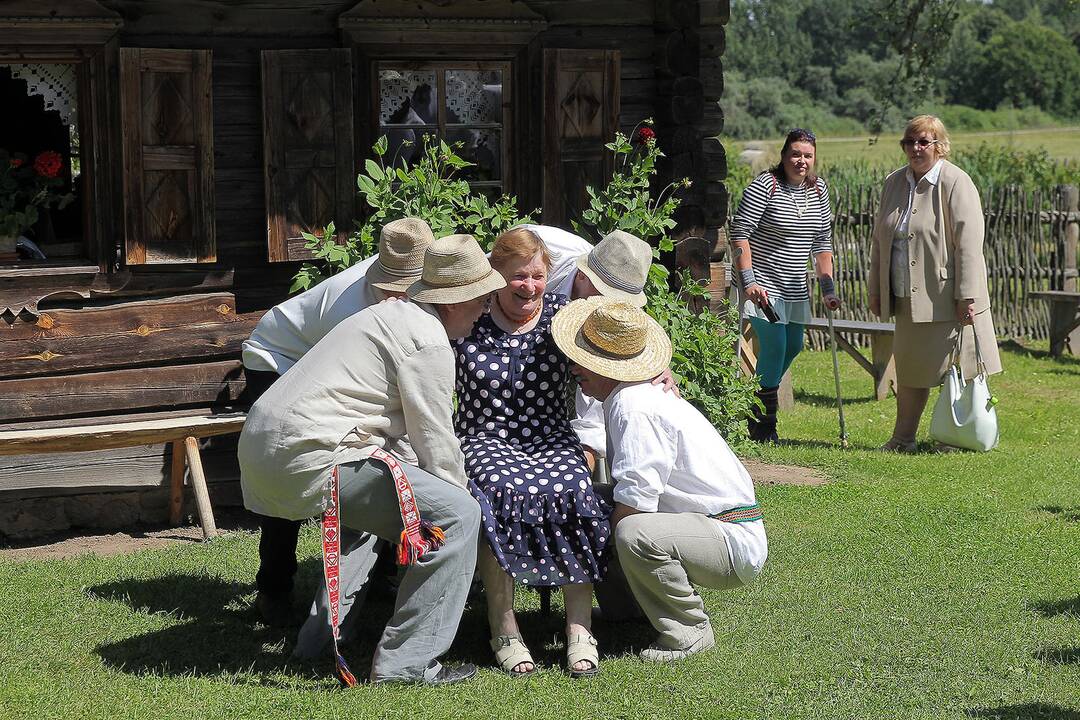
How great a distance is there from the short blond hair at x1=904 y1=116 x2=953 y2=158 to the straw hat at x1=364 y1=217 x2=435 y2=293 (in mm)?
4148

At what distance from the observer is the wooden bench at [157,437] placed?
20.0 feet

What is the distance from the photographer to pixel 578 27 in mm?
7520

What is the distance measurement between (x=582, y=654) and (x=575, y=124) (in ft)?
12.5

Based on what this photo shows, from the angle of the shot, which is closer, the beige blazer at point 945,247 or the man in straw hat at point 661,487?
the man in straw hat at point 661,487

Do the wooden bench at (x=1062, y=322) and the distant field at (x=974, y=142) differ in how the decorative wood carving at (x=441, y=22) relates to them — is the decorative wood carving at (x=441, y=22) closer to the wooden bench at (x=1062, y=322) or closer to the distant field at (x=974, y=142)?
the wooden bench at (x=1062, y=322)

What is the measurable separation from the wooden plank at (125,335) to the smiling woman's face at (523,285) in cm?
267

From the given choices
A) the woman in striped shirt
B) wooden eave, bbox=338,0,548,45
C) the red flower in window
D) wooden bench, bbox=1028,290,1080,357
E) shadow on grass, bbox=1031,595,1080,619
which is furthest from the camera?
wooden bench, bbox=1028,290,1080,357

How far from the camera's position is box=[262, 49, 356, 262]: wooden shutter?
6777mm

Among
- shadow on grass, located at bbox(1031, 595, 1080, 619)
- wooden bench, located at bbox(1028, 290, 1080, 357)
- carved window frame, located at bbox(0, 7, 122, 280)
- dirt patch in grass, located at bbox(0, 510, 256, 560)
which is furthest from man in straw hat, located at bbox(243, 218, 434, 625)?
wooden bench, located at bbox(1028, 290, 1080, 357)

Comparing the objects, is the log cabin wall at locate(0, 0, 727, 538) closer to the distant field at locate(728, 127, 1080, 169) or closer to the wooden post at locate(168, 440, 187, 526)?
the wooden post at locate(168, 440, 187, 526)

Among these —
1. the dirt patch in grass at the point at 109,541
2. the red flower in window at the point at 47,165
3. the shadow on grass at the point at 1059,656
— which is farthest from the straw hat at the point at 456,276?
the red flower in window at the point at 47,165

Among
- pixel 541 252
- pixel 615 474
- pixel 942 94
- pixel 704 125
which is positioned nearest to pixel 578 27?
pixel 704 125

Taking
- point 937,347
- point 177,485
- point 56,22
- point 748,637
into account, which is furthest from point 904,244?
point 56,22

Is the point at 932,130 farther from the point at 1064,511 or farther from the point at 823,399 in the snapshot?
the point at 823,399
